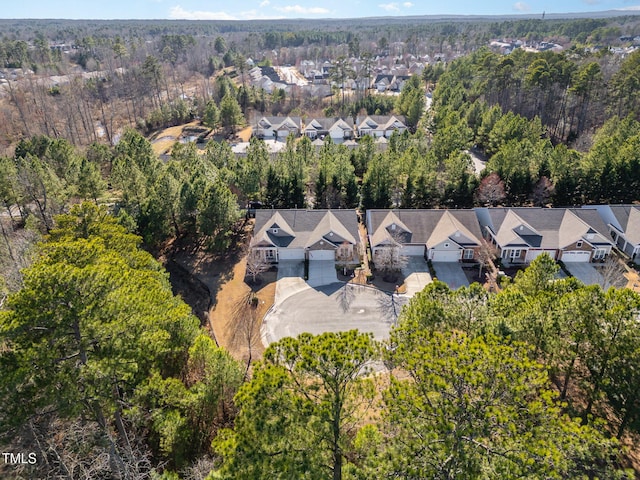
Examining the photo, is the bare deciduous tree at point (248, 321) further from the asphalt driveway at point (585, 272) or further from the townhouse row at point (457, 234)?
the asphalt driveway at point (585, 272)

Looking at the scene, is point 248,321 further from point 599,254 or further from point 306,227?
point 599,254

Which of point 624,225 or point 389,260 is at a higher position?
point 624,225

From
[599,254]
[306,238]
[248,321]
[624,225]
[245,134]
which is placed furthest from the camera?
[245,134]

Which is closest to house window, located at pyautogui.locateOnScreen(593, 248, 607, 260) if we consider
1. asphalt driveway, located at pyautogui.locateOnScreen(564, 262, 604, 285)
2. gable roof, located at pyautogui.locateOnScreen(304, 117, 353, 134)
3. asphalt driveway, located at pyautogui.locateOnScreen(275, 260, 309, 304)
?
asphalt driveway, located at pyautogui.locateOnScreen(564, 262, 604, 285)

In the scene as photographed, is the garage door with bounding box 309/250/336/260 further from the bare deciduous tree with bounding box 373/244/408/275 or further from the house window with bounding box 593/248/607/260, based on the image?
the house window with bounding box 593/248/607/260

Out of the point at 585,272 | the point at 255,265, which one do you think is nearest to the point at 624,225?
the point at 585,272

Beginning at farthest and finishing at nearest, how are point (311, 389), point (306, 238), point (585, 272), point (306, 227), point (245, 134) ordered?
point (245, 134), point (306, 227), point (306, 238), point (585, 272), point (311, 389)

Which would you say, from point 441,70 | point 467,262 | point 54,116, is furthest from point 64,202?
point 441,70

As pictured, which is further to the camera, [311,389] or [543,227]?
[543,227]

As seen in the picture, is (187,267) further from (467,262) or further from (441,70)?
(441,70)
